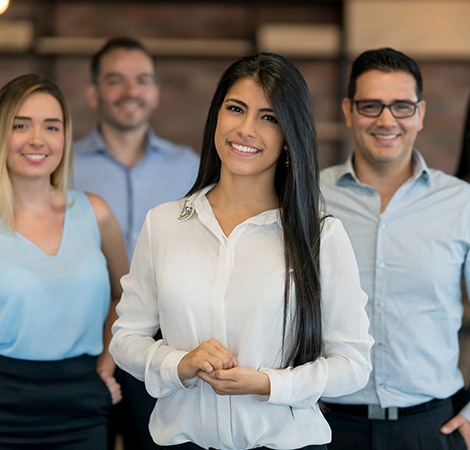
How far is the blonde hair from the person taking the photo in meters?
2.01

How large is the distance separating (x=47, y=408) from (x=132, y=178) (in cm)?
139

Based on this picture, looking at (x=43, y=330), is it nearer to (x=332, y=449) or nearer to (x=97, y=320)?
(x=97, y=320)

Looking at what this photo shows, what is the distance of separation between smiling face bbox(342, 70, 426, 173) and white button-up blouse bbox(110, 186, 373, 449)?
59 centimetres

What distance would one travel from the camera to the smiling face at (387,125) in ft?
6.58

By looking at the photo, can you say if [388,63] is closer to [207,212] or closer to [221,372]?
[207,212]

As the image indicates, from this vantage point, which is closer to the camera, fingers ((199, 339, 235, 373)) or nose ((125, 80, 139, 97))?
fingers ((199, 339, 235, 373))

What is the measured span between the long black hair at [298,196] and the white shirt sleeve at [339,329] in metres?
0.03

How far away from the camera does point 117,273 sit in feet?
7.25

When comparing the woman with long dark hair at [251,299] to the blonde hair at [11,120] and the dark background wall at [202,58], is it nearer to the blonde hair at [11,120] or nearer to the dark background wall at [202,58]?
the blonde hair at [11,120]

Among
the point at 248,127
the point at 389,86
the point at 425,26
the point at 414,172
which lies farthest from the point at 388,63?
the point at 425,26

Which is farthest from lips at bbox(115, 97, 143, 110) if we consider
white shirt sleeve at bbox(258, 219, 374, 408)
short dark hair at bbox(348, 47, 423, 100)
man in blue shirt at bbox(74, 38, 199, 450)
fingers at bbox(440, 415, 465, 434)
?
fingers at bbox(440, 415, 465, 434)

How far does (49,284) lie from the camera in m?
1.94

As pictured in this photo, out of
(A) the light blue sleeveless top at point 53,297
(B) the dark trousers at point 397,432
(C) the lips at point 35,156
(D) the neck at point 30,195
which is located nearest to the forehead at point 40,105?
(C) the lips at point 35,156

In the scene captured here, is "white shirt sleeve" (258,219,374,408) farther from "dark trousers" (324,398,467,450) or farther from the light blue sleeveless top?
the light blue sleeveless top
